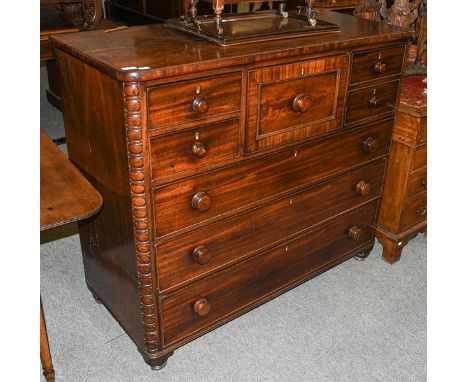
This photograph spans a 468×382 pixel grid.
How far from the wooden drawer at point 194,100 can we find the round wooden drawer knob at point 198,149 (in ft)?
0.30

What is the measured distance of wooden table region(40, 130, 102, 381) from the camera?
1.47 meters

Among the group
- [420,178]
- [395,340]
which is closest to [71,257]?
[395,340]

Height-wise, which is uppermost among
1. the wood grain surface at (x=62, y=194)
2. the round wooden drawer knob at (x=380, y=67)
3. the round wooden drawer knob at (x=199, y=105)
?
the round wooden drawer knob at (x=380, y=67)

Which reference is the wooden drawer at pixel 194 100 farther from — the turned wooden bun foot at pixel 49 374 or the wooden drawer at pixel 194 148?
the turned wooden bun foot at pixel 49 374

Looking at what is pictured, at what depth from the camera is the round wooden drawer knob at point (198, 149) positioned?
1784mm

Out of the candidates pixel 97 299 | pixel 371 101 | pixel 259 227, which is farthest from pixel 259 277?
pixel 371 101

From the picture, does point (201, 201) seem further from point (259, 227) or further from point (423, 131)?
point (423, 131)

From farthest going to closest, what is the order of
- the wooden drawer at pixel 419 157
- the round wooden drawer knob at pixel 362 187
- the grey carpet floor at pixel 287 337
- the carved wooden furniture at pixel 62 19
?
the carved wooden furniture at pixel 62 19 < the wooden drawer at pixel 419 157 < the round wooden drawer knob at pixel 362 187 < the grey carpet floor at pixel 287 337

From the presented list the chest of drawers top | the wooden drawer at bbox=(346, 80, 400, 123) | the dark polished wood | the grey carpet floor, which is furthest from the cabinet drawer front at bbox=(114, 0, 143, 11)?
the dark polished wood

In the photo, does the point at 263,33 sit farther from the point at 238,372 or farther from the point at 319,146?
the point at 238,372

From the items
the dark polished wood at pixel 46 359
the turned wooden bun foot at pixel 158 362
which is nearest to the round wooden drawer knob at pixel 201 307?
the turned wooden bun foot at pixel 158 362

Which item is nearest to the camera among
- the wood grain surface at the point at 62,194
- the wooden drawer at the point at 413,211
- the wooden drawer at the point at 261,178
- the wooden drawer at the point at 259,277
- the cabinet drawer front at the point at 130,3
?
the wood grain surface at the point at 62,194

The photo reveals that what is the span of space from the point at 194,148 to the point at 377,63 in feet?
3.26

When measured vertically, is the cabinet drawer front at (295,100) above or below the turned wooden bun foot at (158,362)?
above
